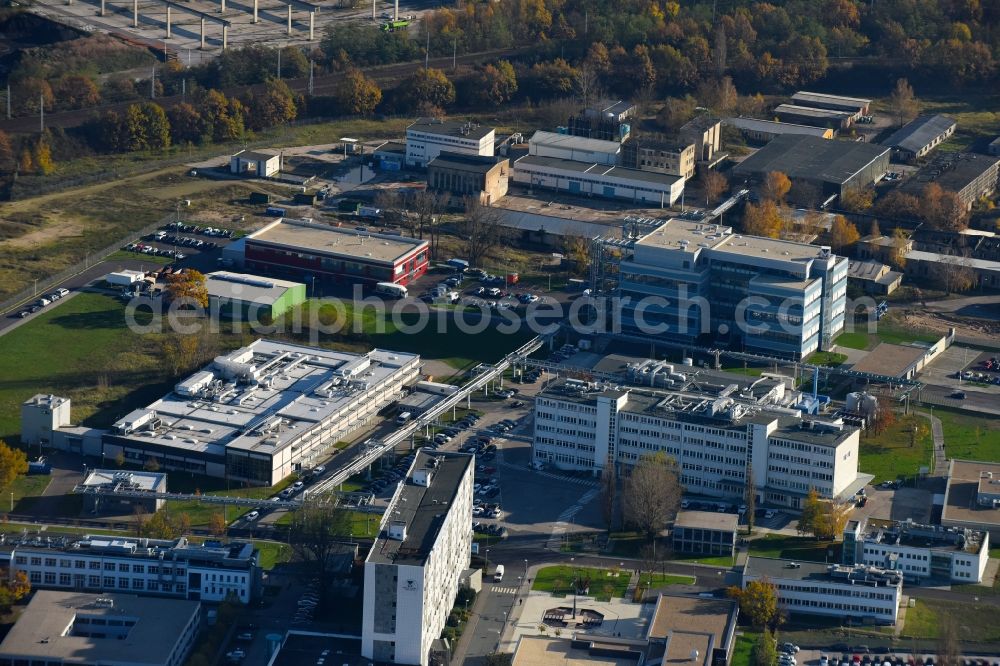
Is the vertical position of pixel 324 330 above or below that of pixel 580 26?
below

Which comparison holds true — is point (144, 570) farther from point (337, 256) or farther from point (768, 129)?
point (768, 129)

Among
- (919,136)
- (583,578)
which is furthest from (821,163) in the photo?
(583,578)

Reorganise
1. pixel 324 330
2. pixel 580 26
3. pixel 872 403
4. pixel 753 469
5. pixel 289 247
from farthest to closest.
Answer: pixel 580 26, pixel 289 247, pixel 324 330, pixel 872 403, pixel 753 469

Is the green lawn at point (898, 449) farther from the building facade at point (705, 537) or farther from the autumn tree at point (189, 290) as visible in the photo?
the autumn tree at point (189, 290)

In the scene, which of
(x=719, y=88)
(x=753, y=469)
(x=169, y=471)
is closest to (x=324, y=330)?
(x=169, y=471)

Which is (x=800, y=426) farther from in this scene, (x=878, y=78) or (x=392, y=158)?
(x=878, y=78)

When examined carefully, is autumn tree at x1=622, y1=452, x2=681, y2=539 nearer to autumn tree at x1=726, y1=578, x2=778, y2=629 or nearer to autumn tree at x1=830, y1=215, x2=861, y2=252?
autumn tree at x1=726, y1=578, x2=778, y2=629

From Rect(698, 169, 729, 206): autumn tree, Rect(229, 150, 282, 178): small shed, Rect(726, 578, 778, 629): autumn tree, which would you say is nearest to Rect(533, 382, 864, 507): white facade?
Rect(726, 578, 778, 629): autumn tree
